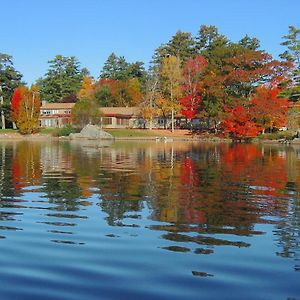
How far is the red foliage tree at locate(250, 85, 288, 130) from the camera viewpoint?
72.5 meters

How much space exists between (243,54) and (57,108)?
44993mm

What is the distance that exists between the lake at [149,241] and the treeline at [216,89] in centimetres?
5572

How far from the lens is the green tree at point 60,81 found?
122m

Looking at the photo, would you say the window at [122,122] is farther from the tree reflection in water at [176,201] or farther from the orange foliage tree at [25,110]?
the tree reflection in water at [176,201]

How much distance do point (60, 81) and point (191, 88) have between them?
46641 millimetres

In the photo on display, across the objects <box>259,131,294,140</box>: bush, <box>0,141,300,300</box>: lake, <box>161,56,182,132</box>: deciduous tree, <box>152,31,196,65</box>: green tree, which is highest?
<box>152,31,196,65</box>: green tree

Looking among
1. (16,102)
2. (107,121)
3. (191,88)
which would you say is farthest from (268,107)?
(16,102)

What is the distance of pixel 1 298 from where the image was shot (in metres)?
6.88

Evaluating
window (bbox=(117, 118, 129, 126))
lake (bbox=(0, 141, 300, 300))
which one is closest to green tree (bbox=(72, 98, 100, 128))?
window (bbox=(117, 118, 129, 126))

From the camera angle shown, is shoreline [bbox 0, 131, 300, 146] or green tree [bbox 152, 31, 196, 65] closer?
shoreline [bbox 0, 131, 300, 146]

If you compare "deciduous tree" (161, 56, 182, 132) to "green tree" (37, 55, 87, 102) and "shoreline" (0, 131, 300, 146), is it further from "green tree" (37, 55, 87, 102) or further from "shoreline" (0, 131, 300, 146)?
"green tree" (37, 55, 87, 102)

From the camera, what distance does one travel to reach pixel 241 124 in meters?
74.4

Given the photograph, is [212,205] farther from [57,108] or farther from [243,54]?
[57,108]

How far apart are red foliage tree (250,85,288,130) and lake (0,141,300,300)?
5427 centimetres
